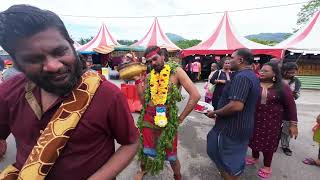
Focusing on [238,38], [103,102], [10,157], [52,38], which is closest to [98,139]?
[103,102]

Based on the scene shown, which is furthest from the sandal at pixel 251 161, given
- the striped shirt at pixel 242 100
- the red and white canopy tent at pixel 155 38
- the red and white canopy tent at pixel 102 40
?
the red and white canopy tent at pixel 102 40

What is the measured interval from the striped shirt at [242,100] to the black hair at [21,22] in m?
1.97

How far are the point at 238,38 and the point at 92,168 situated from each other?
44.4 feet

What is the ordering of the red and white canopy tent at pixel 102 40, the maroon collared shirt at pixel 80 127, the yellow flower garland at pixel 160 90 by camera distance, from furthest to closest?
the red and white canopy tent at pixel 102 40 < the yellow flower garland at pixel 160 90 < the maroon collared shirt at pixel 80 127

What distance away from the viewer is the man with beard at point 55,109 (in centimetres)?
109

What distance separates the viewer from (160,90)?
2.99 m

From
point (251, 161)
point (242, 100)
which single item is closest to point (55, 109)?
point (242, 100)

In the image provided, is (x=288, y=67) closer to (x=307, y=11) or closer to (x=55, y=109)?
(x=55, y=109)

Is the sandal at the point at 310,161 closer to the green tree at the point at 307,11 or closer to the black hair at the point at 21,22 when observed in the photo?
the black hair at the point at 21,22

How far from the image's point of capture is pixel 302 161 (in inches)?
162

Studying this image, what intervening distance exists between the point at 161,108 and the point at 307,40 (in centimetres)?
1126

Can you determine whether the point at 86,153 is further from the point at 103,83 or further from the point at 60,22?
the point at 60,22

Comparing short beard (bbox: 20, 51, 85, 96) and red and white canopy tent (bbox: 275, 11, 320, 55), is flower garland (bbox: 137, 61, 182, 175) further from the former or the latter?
red and white canopy tent (bbox: 275, 11, 320, 55)

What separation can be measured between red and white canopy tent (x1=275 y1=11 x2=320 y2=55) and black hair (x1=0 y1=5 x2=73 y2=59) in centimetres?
1210
